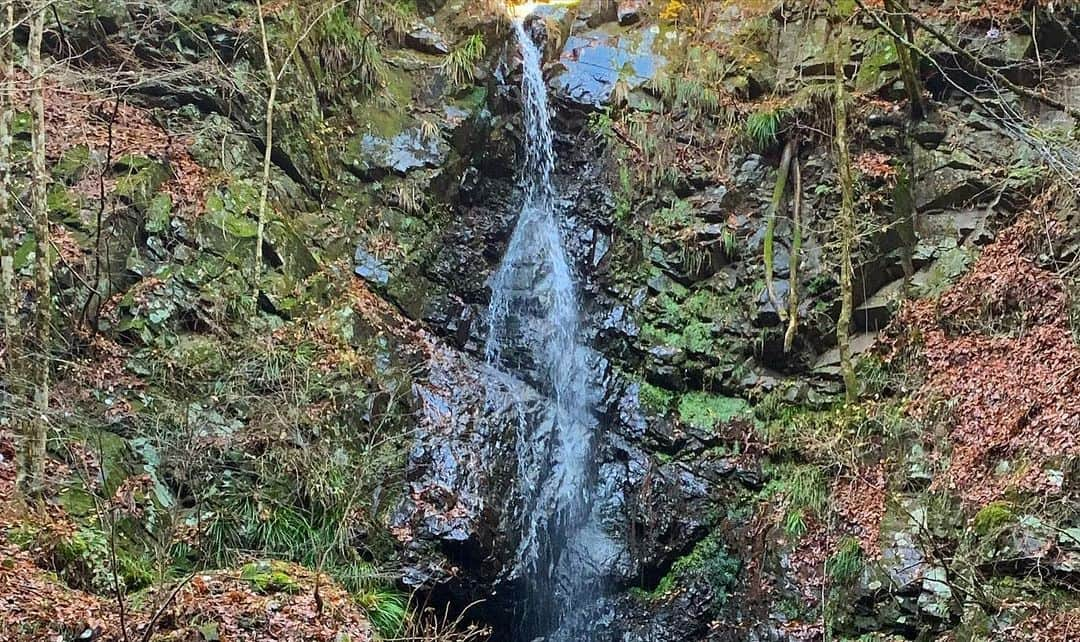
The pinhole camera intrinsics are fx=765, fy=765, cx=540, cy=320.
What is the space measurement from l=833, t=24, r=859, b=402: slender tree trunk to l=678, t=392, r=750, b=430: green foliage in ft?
3.75

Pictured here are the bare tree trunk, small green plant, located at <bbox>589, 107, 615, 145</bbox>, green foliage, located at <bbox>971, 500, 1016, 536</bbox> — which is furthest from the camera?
small green plant, located at <bbox>589, 107, 615, 145</bbox>

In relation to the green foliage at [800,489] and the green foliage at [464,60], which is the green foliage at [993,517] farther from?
the green foliage at [464,60]

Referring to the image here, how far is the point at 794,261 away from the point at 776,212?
2.55 ft

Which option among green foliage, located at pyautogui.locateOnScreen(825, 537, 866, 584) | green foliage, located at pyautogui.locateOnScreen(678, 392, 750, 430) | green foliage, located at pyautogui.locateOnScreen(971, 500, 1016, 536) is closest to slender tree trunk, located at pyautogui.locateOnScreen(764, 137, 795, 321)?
green foliage, located at pyautogui.locateOnScreen(678, 392, 750, 430)

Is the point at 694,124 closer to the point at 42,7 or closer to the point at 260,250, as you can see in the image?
the point at 260,250

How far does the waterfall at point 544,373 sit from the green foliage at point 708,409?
42.8 inches

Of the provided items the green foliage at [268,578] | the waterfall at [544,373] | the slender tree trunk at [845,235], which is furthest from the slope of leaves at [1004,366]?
the green foliage at [268,578]

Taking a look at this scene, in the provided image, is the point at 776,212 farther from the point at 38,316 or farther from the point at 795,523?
the point at 38,316

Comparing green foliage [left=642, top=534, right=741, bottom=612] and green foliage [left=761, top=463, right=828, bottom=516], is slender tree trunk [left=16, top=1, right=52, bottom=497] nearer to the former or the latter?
green foliage [left=642, top=534, right=741, bottom=612]

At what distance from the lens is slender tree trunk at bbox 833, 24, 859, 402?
7992mm

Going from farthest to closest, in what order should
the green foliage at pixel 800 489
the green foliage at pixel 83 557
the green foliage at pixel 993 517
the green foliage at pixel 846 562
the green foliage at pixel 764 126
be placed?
the green foliage at pixel 764 126, the green foliage at pixel 800 489, the green foliage at pixel 846 562, the green foliage at pixel 993 517, the green foliage at pixel 83 557

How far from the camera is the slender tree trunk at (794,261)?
846cm

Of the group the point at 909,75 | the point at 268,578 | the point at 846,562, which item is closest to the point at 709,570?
the point at 846,562

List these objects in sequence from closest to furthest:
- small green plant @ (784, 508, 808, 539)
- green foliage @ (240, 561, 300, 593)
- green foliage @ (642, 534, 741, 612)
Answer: green foliage @ (240, 561, 300, 593)
small green plant @ (784, 508, 808, 539)
green foliage @ (642, 534, 741, 612)
